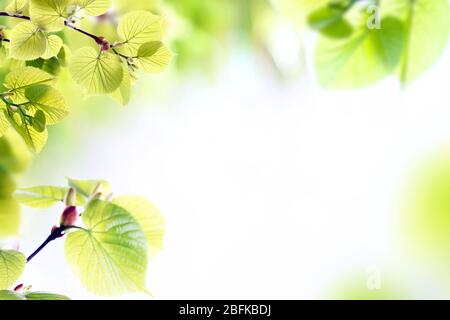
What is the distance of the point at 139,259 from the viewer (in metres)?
0.26

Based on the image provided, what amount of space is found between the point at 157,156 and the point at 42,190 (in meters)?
0.32

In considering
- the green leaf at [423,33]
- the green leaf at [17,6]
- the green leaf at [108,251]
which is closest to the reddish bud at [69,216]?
the green leaf at [108,251]

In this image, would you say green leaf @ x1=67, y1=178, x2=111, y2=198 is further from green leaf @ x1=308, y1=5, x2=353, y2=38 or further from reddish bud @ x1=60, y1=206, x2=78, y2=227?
green leaf @ x1=308, y1=5, x2=353, y2=38

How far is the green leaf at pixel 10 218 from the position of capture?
33 centimetres

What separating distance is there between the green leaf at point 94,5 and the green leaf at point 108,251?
0.10m

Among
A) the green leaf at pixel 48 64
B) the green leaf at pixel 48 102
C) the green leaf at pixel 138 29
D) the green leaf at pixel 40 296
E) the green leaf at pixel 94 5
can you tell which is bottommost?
the green leaf at pixel 40 296

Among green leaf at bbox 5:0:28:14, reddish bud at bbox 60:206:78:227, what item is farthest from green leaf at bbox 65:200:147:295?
green leaf at bbox 5:0:28:14

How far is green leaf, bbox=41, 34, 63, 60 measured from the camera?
0.89ft

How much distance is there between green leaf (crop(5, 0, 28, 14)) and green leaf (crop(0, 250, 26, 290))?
130mm

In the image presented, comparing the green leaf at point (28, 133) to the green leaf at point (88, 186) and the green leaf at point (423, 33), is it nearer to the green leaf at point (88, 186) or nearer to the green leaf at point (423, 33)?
the green leaf at point (88, 186)

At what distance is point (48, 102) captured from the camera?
10.7 inches

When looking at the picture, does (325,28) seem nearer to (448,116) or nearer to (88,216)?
(88,216)
